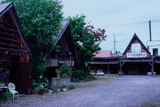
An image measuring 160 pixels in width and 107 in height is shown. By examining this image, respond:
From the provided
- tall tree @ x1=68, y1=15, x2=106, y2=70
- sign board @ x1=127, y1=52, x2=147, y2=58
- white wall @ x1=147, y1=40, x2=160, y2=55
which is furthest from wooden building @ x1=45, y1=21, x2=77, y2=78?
white wall @ x1=147, y1=40, x2=160, y2=55

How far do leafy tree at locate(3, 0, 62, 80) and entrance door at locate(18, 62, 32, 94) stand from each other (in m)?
1.80

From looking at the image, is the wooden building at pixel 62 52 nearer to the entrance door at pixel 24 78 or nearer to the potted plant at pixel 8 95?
the entrance door at pixel 24 78

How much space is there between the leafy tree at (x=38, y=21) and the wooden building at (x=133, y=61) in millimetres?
18516

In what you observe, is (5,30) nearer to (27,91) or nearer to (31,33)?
(31,33)

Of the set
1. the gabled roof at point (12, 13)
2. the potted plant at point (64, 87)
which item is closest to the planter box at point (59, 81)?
the potted plant at point (64, 87)

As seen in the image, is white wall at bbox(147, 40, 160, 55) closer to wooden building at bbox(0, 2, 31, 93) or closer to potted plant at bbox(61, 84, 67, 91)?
potted plant at bbox(61, 84, 67, 91)

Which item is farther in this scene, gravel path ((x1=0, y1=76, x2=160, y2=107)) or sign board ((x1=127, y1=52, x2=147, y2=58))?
sign board ((x1=127, y1=52, x2=147, y2=58))

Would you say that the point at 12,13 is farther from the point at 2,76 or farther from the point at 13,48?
the point at 2,76

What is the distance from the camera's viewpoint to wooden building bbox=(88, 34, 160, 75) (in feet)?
106

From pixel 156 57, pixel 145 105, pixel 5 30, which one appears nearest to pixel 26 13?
pixel 5 30

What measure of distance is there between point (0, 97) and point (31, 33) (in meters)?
5.28

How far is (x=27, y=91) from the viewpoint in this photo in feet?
36.5

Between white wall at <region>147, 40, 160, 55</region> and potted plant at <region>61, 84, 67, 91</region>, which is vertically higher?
white wall at <region>147, 40, 160, 55</region>

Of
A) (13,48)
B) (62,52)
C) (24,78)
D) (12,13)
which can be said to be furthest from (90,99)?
(62,52)
